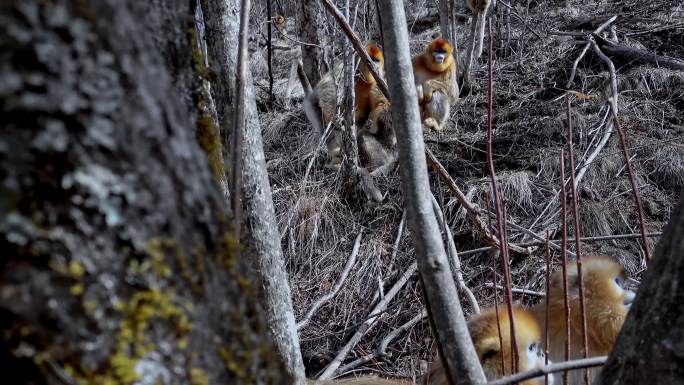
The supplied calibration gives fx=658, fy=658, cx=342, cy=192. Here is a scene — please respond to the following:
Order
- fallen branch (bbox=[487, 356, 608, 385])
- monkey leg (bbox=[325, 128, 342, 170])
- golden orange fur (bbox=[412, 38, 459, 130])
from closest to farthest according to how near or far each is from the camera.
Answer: fallen branch (bbox=[487, 356, 608, 385]) → monkey leg (bbox=[325, 128, 342, 170]) → golden orange fur (bbox=[412, 38, 459, 130])

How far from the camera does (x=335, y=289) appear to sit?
16.3ft

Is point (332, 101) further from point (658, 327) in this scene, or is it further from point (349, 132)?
point (658, 327)

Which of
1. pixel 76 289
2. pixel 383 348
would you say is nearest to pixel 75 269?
pixel 76 289

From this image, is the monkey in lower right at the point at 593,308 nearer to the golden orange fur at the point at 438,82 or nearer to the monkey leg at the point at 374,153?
the monkey leg at the point at 374,153

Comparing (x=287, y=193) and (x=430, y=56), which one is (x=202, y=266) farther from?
(x=430, y=56)

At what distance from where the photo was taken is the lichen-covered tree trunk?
1.62ft

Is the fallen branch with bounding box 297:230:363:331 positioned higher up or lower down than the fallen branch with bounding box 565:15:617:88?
lower down

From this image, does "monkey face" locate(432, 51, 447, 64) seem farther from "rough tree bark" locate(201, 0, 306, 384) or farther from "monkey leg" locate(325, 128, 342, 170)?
"rough tree bark" locate(201, 0, 306, 384)

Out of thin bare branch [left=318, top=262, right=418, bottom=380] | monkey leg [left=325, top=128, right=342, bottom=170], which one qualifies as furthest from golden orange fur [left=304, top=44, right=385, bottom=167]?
thin bare branch [left=318, top=262, right=418, bottom=380]

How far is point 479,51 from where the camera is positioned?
8.23m

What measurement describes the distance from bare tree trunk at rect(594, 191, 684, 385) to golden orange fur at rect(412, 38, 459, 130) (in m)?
6.65

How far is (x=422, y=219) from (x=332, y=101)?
15.7 feet

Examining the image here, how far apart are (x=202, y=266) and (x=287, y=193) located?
5.23 m

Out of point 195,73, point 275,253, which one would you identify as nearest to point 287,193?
point 275,253
